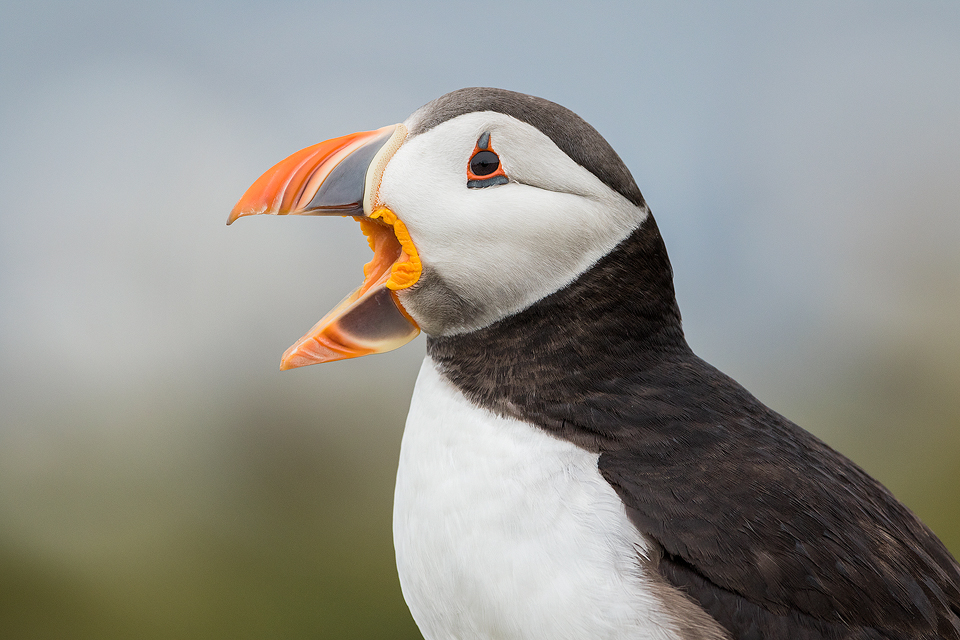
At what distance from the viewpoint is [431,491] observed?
1474mm

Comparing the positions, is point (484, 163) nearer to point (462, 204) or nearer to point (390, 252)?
point (462, 204)

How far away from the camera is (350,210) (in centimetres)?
150

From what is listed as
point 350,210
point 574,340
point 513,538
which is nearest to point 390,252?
point 350,210

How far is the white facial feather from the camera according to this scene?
4.66 feet

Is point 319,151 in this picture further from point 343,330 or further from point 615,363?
point 615,363

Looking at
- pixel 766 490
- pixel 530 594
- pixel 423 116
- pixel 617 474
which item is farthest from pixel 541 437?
pixel 423 116

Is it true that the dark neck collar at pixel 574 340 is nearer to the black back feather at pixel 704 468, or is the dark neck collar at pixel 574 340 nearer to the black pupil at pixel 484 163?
the black back feather at pixel 704 468

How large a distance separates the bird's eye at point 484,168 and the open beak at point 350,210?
6.0 inches

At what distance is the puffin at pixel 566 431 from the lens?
1302 mm

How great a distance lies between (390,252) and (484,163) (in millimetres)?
271

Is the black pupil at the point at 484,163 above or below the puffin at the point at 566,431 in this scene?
above

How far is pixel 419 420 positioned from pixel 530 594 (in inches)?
15.7

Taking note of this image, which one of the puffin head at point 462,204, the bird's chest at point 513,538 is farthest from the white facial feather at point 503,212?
the bird's chest at point 513,538

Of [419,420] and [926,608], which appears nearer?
[926,608]
